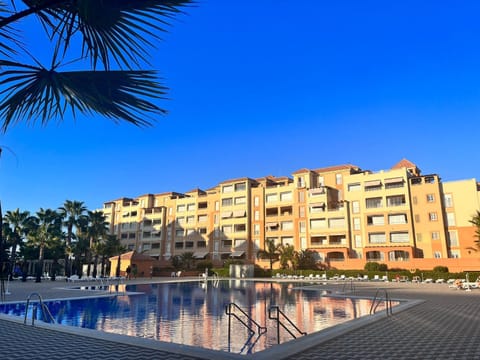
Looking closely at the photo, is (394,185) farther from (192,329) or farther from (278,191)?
(192,329)

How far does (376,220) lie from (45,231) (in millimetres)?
45203

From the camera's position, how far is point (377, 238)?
5394 cm

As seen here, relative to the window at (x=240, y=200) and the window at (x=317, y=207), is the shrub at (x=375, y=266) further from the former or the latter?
the window at (x=240, y=200)

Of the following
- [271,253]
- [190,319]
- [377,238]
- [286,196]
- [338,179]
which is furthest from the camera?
[286,196]

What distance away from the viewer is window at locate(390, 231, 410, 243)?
52.2 meters

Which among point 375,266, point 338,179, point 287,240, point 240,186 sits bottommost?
point 375,266

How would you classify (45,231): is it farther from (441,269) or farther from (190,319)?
(441,269)

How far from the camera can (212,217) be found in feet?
236

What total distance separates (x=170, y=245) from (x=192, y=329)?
219 ft

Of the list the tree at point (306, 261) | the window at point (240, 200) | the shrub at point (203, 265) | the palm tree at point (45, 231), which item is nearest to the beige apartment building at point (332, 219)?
the window at point (240, 200)

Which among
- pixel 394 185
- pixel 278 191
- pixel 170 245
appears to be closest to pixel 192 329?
pixel 394 185

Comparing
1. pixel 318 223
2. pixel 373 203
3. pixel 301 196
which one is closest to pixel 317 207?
pixel 318 223

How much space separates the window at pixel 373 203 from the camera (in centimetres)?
5527

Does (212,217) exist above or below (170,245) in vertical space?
above
